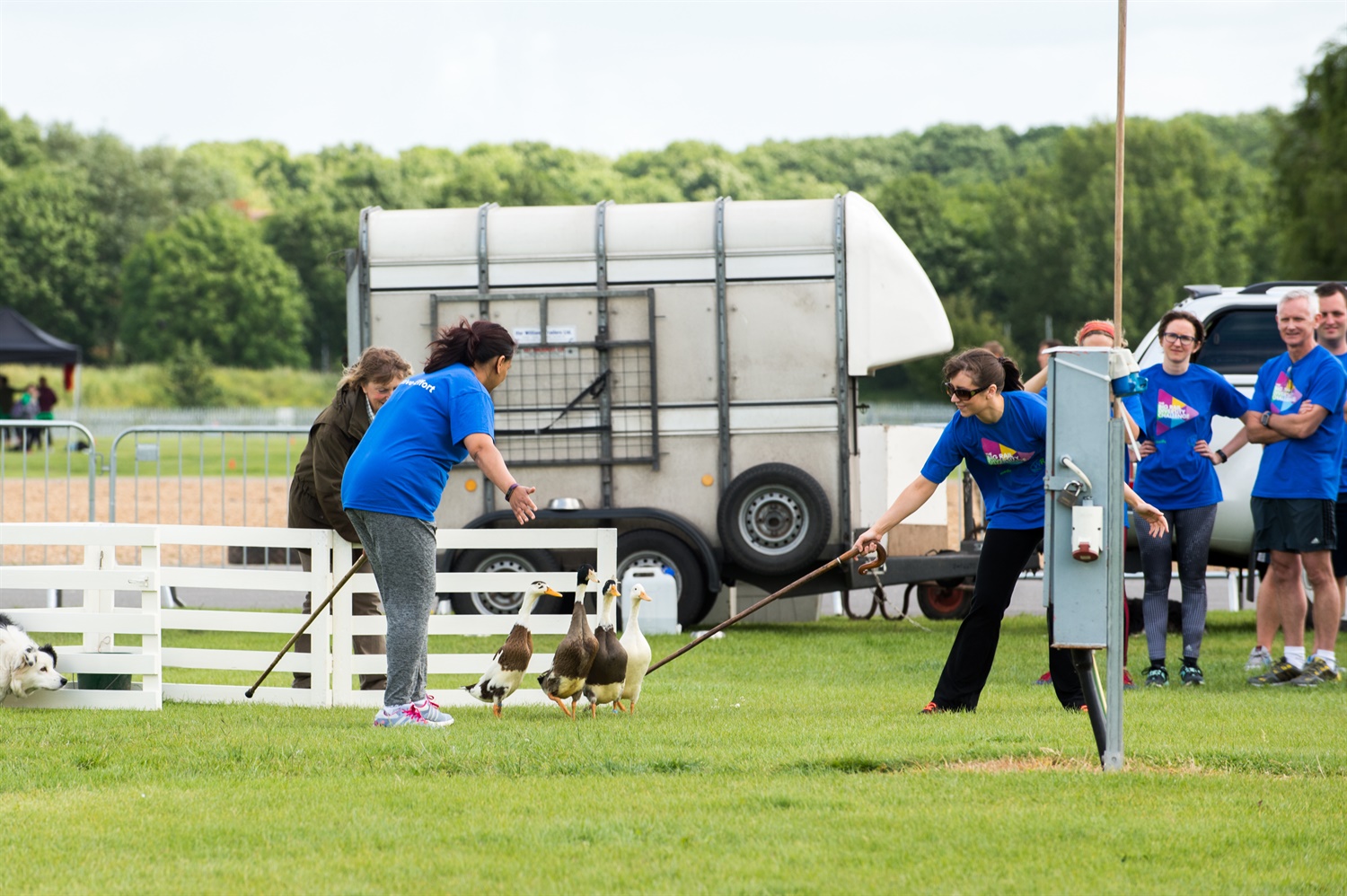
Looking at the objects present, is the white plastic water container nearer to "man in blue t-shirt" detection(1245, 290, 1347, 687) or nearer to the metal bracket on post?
the metal bracket on post

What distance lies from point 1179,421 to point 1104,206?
78.8 m

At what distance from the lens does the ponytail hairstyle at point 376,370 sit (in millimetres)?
7699

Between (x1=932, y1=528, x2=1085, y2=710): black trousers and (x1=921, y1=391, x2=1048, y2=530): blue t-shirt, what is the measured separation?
10cm

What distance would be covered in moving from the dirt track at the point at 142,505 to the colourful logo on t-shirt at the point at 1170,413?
7862 mm

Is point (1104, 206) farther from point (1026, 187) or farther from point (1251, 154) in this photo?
point (1251, 154)

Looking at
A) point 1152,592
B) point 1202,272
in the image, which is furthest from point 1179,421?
point 1202,272

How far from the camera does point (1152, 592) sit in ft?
28.8

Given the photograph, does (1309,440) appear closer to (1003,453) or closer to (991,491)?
(991,491)

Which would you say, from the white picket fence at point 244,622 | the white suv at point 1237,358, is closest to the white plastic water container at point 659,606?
the white picket fence at point 244,622

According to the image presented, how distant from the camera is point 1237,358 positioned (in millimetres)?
Result: 11359

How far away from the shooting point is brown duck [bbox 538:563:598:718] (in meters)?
6.88

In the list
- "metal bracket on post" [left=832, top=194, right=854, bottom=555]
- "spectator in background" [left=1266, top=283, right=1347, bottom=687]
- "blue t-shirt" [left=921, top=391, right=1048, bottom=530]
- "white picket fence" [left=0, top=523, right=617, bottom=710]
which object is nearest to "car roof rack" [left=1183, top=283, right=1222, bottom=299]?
"spectator in background" [left=1266, top=283, right=1347, bottom=687]

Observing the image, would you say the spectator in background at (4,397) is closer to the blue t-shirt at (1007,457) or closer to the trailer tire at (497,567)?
the trailer tire at (497,567)

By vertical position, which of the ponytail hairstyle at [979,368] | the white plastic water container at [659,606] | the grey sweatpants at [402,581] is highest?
the ponytail hairstyle at [979,368]
